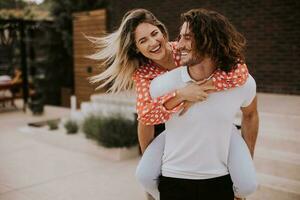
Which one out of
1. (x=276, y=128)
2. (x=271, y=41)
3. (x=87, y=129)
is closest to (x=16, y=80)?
(x=87, y=129)

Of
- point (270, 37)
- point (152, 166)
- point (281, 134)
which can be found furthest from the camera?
point (270, 37)

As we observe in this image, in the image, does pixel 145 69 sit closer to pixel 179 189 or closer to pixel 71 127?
pixel 179 189

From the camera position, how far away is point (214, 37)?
165 centimetres

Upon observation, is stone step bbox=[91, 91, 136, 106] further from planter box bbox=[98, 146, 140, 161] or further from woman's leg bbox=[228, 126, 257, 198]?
woman's leg bbox=[228, 126, 257, 198]

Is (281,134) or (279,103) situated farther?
(279,103)

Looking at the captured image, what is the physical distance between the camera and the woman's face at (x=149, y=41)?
2174 millimetres

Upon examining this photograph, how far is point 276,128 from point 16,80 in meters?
9.86

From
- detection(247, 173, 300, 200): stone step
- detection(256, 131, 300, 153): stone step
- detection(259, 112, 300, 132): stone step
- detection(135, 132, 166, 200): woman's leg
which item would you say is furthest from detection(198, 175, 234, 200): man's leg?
detection(259, 112, 300, 132): stone step

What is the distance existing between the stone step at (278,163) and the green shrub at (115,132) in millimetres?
2126

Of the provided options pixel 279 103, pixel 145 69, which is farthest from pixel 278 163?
pixel 145 69

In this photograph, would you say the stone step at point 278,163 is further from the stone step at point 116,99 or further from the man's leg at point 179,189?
the man's leg at point 179,189

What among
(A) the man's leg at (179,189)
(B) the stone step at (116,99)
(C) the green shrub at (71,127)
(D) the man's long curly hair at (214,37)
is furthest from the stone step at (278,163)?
(C) the green shrub at (71,127)

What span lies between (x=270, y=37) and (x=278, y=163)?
364 cm

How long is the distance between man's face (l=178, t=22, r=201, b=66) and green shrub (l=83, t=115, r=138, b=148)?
15.4 feet
